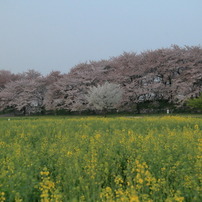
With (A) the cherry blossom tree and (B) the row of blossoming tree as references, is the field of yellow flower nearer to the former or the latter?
(A) the cherry blossom tree

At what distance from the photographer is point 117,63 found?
50.8 metres

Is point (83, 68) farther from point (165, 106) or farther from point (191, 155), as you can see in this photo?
point (191, 155)

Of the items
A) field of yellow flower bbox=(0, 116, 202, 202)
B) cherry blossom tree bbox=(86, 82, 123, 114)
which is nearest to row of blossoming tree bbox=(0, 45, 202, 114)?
cherry blossom tree bbox=(86, 82, 123, 114)

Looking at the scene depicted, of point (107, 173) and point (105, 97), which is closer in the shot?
point (107, 173)

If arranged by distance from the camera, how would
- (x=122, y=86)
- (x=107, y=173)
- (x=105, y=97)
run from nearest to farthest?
(x=107, y=173), (x=105, y=97), (x=122, y=86)

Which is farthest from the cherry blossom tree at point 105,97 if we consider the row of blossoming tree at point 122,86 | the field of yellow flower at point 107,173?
the field of yellow flower at point 107,173

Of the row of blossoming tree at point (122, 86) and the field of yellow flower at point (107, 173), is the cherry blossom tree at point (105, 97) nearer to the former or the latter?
the row of blossoming tree at point (122, 86)

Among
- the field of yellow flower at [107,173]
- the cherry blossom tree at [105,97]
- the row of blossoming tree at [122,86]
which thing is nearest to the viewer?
the field of yellow flower at [107,173]

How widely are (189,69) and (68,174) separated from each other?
4195 centimetres

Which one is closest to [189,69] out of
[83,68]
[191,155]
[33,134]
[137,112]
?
[137,112]

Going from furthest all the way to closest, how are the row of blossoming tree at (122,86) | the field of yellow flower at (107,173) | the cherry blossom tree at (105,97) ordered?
1. the row of blossoming tree at (122,86)
2. the cherry blossom tree at (105,97)
3. the field of yellow flower at (107,173)

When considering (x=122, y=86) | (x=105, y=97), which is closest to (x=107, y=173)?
(x=105, y=97)

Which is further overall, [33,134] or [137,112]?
[137,112]

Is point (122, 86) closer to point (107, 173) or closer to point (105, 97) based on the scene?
point (105, 97)
